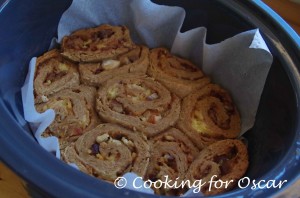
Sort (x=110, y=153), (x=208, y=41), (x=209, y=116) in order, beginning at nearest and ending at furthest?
1. (x=110, y=153)
2. (x=209, y=116)
3. (x=208, y=41)

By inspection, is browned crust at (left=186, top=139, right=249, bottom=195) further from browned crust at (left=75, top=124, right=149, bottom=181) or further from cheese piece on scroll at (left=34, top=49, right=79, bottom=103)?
cheese piece on scroll at (left=34, top=49, right=79, bottom=103)

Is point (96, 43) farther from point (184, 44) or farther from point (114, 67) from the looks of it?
point (184, 44)

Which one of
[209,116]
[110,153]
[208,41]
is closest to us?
[110,153]

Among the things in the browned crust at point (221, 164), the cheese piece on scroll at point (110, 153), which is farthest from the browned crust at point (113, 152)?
the browned crust at point (221, 164)

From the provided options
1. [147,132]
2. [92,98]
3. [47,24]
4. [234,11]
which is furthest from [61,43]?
[234,11]

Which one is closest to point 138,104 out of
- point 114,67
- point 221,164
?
point 114,67

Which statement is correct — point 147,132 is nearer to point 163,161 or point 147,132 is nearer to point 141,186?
point 163,161

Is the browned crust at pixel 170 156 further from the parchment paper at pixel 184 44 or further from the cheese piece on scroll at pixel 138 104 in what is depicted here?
the parchment paper at pixel 184 44

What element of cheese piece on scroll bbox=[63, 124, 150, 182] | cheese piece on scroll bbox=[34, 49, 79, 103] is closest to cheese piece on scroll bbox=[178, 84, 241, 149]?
cheese piece on scroll bbox=[63, 124, 150, 182]
